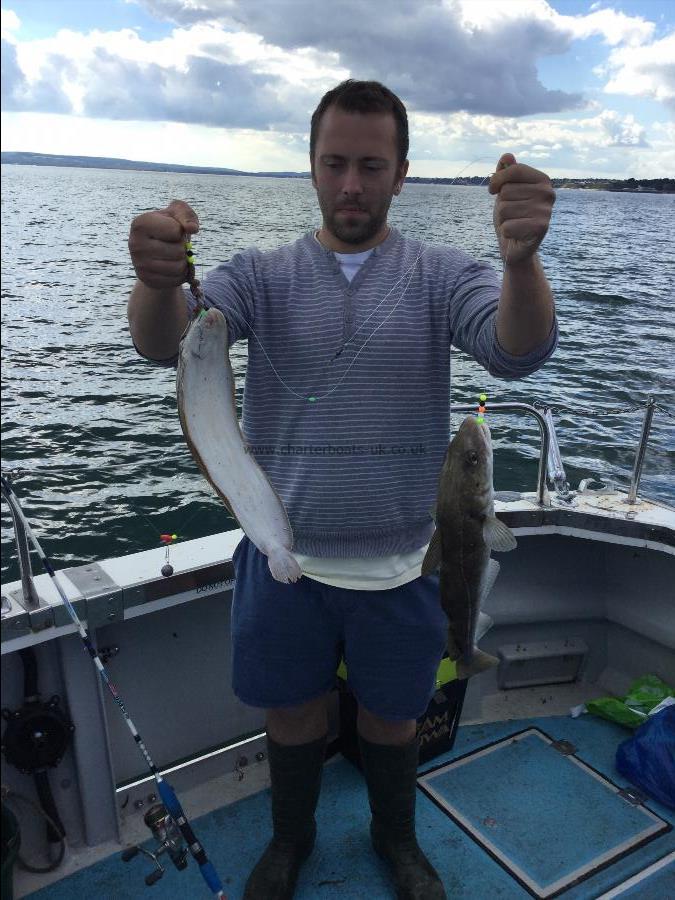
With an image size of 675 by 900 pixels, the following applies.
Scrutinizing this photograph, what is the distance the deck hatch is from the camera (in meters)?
3.57

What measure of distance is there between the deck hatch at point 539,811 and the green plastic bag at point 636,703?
0.39 metres

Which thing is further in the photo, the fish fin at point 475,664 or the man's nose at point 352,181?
the fish fin at point 475,664

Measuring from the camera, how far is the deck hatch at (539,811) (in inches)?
141

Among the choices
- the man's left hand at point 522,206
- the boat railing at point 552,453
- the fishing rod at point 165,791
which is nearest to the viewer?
the man's left hand at point 522,206

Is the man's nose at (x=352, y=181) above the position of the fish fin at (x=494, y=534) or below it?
above

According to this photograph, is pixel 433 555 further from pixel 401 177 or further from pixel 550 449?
pixel 550 449

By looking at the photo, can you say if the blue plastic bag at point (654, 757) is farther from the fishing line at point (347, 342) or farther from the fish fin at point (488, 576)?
the fishing line at point (347, 342)

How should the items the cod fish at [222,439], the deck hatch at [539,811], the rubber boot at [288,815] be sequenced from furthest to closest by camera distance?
the deck hatch at [539,811] → the rubber boot at [288,815] → the cod fish at [222,439]

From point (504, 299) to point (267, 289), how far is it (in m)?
0.87

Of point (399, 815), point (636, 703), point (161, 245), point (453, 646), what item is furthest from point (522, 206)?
point (636, 703)

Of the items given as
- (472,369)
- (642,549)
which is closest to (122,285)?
(472,369)

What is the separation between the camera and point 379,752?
3.15 m

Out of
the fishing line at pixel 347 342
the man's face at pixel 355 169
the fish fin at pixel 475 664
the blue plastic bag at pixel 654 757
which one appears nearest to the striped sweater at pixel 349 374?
the fishing line at pixel 347 342

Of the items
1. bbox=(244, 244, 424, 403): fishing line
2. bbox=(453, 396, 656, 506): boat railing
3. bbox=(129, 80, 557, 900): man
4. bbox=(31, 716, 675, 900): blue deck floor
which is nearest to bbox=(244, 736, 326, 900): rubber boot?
bbox=(31, 716, 675, 900): blue deck floor
